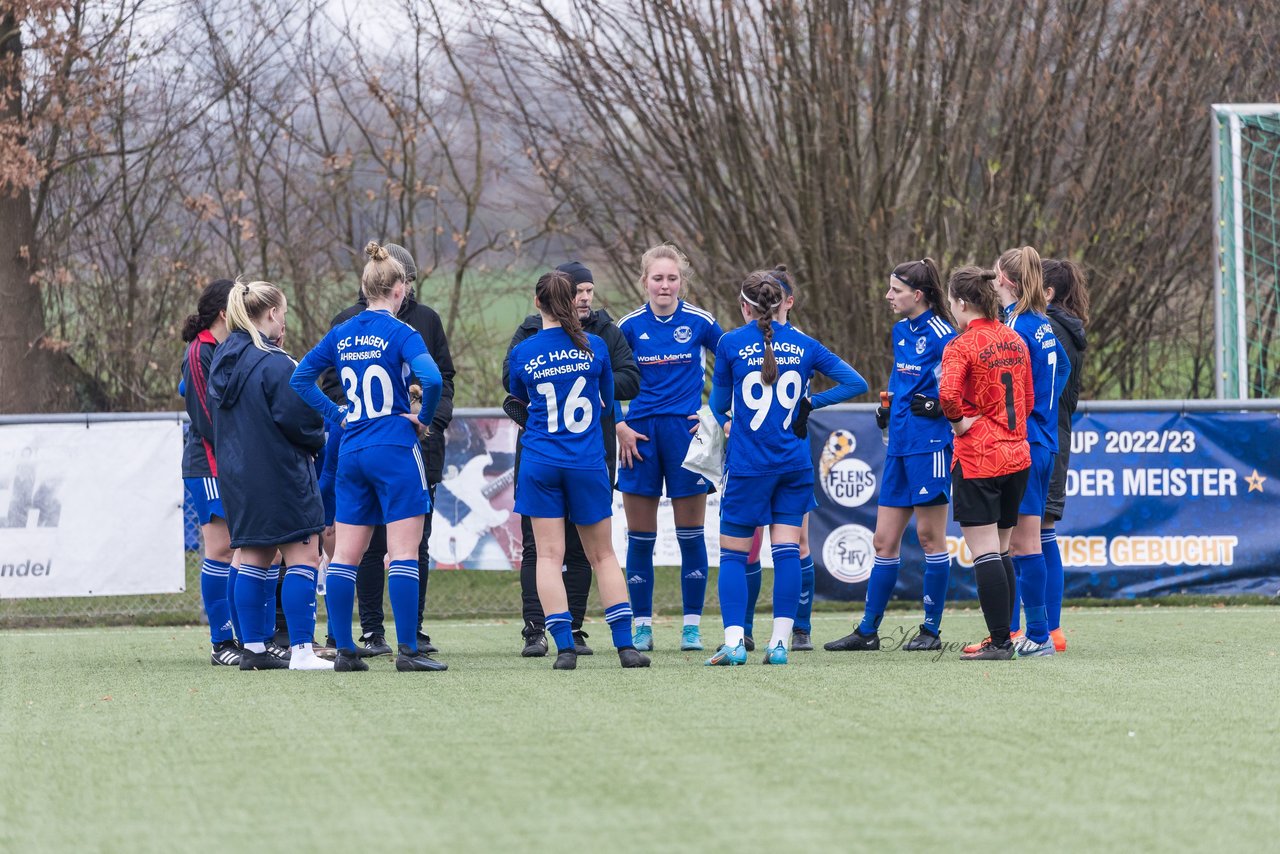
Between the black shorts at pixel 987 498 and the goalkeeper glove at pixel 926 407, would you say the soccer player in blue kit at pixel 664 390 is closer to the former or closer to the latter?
the goalkeeper glove at pixel 926 407

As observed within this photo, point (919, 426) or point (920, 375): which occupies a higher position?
point (920, 375)

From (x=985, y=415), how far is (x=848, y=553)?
380 centimetres

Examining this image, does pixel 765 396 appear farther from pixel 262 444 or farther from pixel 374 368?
pixel 262 444

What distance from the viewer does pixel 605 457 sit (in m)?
7.32

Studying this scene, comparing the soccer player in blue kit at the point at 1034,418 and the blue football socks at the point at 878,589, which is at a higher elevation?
the soccer player in blue kit at the point at 1034,418

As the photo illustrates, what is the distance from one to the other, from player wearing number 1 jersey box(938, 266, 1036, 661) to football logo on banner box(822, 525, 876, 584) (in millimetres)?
3520

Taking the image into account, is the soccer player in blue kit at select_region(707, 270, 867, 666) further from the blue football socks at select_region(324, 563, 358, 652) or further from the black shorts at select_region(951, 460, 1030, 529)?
the blue football socks at select_region(324, 563, 358, 652)

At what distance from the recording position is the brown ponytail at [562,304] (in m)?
6.77

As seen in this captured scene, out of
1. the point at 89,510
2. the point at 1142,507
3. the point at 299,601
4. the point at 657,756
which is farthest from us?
the point at 1142,507

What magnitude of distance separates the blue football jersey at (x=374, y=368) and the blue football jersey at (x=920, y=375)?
2.30m

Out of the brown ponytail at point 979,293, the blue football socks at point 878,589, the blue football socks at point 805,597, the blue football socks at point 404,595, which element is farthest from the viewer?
the blue football socks at point 805,597

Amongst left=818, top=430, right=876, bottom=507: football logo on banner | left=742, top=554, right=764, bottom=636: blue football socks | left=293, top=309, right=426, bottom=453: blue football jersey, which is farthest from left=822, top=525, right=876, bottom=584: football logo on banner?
left=293, top=309, right=426, bottom=453: blue football jersey

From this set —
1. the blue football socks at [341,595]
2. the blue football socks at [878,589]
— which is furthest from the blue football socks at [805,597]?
the blue football socks at [341,595]

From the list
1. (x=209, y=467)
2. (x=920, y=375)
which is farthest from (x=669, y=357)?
(x=209, y=467)
